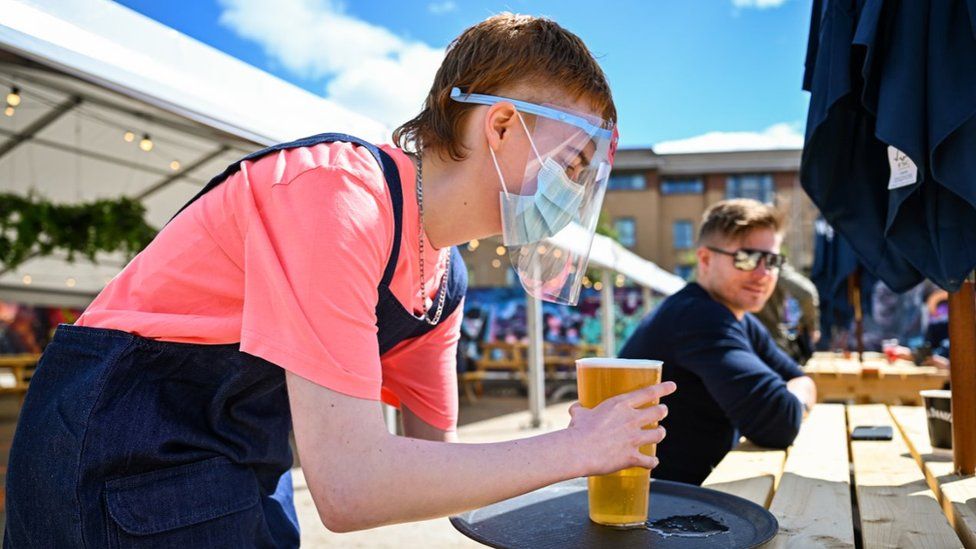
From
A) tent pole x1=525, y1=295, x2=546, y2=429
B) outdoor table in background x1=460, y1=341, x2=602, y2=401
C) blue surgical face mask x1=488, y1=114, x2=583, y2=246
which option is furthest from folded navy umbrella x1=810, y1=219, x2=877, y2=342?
blue surgical face mask x1=488, y1=114, x2=583, y2=246

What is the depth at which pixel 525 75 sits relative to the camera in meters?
1.30

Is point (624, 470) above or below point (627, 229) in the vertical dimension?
below

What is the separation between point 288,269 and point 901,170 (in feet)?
5.15

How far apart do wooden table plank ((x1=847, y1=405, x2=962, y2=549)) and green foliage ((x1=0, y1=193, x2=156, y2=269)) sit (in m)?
9.82

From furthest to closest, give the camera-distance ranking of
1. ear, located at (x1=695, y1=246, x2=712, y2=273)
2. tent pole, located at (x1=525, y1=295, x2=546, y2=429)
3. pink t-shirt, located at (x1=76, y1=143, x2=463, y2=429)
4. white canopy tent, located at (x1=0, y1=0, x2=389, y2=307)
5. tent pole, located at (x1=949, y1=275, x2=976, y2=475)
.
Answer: tent pole, located at (x1=525, y1=295, x2=546, y2=429) < ear, located at (x1=695, y1=246, x2=712, y2=273) < white canopy tent, located at (x1=0, y1=0, x2=389, y2=307) < tent pole, located at (x1=949, y1=275, x2=976, y2=475) < pink t-shirt, located at (x1=76, y1=143, x2=463, y2=429)

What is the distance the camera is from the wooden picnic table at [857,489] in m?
1.31

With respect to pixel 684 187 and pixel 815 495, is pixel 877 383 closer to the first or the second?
pixel 815 495

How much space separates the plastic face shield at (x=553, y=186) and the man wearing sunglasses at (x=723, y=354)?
1075 millimetres

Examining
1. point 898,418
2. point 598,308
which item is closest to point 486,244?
point 598,308

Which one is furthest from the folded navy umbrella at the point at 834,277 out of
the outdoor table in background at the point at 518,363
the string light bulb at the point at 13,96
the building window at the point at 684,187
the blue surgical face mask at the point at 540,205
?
the building window at the point at 684,187

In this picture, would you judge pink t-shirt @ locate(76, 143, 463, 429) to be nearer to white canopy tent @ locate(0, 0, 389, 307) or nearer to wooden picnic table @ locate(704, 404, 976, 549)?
wooden picnic table @ locate(704, 404, 976, 549)

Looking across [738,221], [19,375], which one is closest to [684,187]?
[19,375]

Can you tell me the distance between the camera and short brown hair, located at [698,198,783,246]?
310cm

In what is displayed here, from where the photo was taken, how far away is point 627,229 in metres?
34.6
